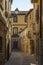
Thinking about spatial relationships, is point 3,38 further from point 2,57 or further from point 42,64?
point 42,64

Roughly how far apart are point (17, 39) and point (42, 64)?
154ft

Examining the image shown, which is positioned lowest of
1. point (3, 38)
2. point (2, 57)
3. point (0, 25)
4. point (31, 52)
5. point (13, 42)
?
point (13, 42)

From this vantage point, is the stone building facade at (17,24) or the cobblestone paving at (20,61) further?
the stone building facade at (17,24)

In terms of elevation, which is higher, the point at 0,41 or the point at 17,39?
the point at 0,41

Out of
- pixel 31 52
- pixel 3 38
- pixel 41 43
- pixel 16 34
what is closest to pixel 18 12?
pixel 16 34

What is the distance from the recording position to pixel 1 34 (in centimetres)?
2119

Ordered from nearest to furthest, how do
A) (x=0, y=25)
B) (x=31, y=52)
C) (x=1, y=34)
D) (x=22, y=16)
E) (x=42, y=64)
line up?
1. (x=42, y=64)
2. (x=0, y=25)
3. (x=1, y=34)
4. (x=31, y=52)
5. (x=22, y=16)

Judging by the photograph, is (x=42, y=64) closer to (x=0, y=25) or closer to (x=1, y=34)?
(x=0, y=25)

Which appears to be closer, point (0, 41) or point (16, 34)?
point (0, 41)

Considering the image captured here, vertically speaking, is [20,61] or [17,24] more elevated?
[20,61]

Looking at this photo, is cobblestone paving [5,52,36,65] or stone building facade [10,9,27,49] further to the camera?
stone building facade [10,9,27,49]

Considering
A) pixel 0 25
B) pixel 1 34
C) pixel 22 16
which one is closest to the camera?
pixel 0 25

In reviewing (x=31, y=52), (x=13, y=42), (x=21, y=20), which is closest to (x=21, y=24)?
(x=21, y=20)

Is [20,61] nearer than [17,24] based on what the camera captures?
Yes
